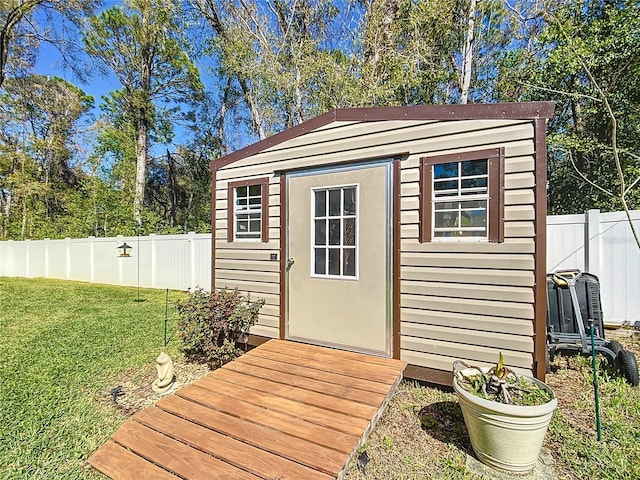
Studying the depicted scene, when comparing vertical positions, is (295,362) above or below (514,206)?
below

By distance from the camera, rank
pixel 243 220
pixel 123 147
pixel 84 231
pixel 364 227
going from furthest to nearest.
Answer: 1. pixel 123 147
2. pixel 84 231
3. pixel 243 220
4. pixel 364 227

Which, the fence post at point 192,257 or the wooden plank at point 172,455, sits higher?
the fence post at point 192,257

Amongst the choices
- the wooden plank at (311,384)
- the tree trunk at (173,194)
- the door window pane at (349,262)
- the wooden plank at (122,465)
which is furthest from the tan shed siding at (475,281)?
the tree trunk at (173,194)

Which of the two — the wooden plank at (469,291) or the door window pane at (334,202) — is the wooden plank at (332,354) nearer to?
the wooden plank at (469,291)

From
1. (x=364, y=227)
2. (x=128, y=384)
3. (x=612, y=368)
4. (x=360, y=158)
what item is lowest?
(x=128, y=384)

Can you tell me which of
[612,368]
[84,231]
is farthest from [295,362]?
[84,231]

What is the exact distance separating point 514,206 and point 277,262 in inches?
98.2

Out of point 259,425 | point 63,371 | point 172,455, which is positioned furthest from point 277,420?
point 63,371

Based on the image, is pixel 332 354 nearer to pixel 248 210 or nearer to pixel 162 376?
pixel 162 376

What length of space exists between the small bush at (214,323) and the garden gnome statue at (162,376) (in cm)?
42

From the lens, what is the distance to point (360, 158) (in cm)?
329

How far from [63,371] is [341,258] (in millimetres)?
3258

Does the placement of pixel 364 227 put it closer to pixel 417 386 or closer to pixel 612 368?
pixel 417 386

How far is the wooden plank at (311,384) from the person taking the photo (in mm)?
2408
